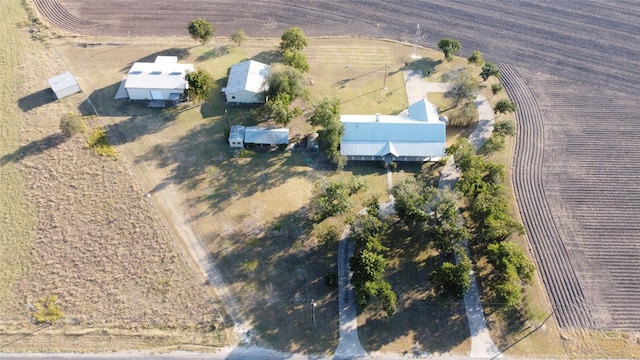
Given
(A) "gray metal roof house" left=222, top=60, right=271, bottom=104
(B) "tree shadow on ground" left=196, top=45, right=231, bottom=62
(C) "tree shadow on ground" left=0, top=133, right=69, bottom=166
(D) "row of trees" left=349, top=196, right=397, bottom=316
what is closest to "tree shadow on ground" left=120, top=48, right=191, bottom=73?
(B) "tree shadow on ground" left=196, top=45, right=231, bottom=62

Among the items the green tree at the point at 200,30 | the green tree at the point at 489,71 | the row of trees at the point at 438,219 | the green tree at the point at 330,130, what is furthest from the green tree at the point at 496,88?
the green tree at the point at 200,30

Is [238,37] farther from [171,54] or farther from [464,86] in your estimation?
[464,86]

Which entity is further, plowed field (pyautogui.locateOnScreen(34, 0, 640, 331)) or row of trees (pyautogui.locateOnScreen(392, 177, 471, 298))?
plowed field (pyautogui.locateOnScreen(34, 0, 640, 331))

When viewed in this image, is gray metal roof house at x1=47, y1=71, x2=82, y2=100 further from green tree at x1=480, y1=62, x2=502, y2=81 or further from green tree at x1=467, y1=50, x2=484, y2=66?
green tree at x1=480, y1=62, x2=502, y2=81

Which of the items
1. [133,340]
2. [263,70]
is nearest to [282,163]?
[263,70]

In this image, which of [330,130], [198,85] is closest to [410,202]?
[330,130]

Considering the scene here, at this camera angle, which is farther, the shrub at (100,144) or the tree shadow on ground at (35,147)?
the shrub at (100,144)

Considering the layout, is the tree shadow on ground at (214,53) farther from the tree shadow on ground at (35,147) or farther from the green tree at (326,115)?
the green tree at (326,115)
